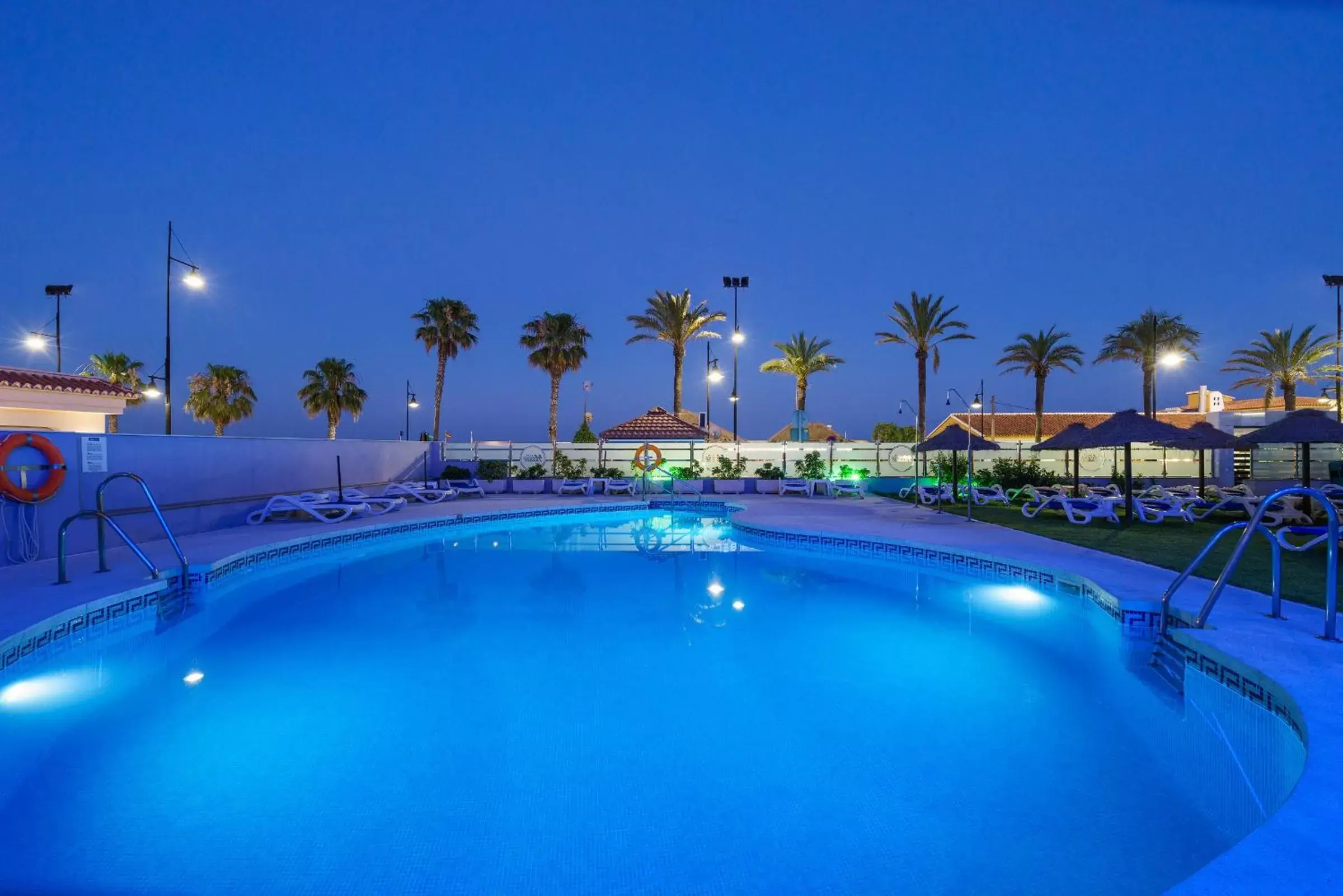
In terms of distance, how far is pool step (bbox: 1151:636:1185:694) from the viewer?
4629 millimetres

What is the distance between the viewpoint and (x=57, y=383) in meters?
14.9

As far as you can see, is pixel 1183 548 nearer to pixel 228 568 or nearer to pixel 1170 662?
pixel 1170 662

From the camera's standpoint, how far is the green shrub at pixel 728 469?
69.6ft

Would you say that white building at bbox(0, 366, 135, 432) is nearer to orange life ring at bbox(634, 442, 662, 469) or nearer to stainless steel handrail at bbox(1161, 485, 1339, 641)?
orange life ring at bbox(634, 442, 662, 469)

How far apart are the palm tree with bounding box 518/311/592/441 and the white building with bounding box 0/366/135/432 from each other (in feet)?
48.4

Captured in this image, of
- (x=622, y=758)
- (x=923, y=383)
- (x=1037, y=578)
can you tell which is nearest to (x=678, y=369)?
(x=923, y=383)

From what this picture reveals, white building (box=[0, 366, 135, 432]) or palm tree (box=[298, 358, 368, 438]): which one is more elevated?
palm tree (box=[298, 358, 368, 438])

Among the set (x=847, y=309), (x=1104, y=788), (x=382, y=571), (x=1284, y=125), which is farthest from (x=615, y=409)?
(x=1104, y=788)

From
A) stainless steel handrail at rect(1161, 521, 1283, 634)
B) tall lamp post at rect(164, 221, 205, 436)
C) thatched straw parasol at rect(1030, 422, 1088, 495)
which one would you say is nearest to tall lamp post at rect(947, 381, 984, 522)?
thatched straw parasol at rect(1030, 422, 1088, 495)

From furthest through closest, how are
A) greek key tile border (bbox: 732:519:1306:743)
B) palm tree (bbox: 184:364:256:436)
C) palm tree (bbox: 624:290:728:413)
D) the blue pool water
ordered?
palm tree (bbox: 184:364:256:436)
palm tree (bbox: 624:290:728:413)
greek key tile border (bbox: 732:519:1306:743)
the blue pool water

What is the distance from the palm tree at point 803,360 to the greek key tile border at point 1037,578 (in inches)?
680

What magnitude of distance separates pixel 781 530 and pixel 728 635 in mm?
5229

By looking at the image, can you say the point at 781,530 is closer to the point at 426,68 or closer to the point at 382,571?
the point at 382,571

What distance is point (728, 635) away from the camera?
621cm
